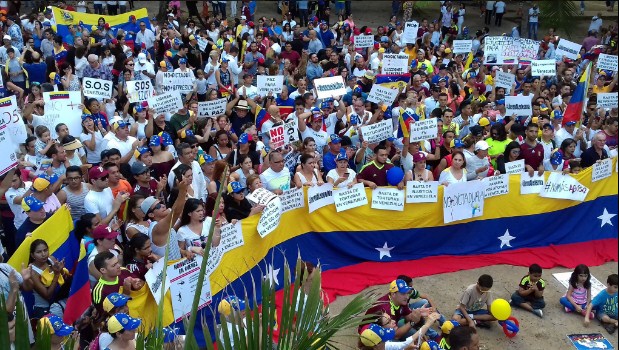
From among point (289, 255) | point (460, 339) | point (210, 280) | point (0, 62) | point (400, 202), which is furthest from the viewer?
point (0, 62)

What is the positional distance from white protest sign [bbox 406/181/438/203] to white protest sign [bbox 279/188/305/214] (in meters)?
1.40

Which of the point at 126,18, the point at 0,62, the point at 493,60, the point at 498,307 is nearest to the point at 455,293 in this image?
the point at 498,307

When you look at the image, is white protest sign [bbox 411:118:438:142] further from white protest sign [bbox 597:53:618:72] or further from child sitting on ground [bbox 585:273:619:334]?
white protest sign [bbox 597:53:618:72]

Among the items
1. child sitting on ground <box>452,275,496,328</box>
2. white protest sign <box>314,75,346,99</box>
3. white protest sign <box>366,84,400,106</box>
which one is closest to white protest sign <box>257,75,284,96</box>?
white protest sign <box>314,75,346,99</box>

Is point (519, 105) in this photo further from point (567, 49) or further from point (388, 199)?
point (567, 49)

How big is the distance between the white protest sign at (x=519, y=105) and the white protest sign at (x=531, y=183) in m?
2.64

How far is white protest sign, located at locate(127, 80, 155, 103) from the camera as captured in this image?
9918mm

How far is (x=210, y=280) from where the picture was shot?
665cm

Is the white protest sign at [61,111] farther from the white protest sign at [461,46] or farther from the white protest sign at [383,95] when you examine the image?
the white protest sign at [461,46]

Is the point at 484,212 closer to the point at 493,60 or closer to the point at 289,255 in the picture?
the point at 289,255

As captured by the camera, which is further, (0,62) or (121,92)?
(0,62)

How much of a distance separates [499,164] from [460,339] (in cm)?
400

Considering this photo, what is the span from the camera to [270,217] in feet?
24.1

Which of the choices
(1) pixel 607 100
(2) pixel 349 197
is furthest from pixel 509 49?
(2) pixel 349 197
